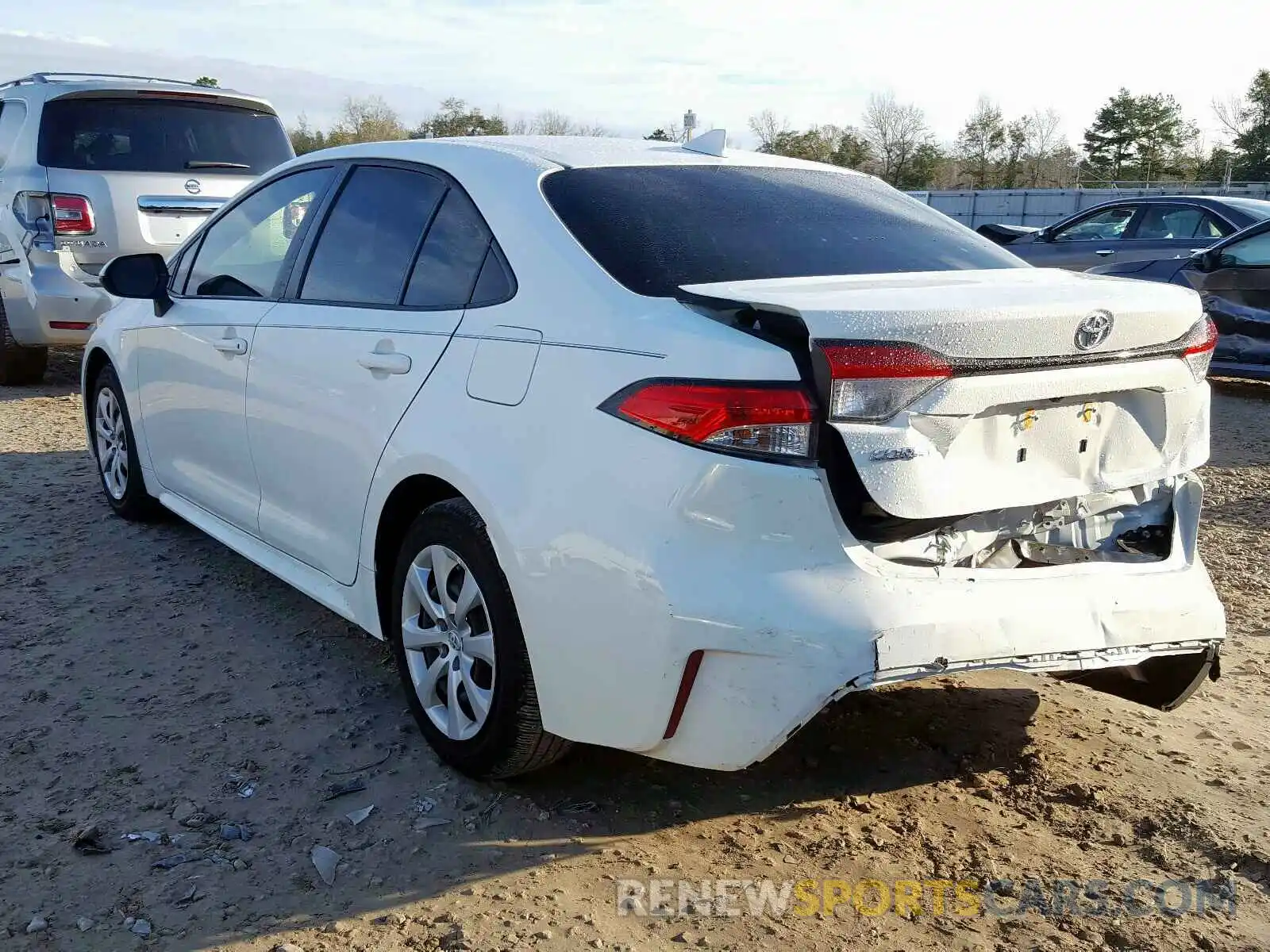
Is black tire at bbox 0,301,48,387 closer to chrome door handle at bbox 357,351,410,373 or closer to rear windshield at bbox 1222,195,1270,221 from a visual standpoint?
chrome door handle at bbox 357,351,410,373

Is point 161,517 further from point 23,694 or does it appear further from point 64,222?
point 64,222

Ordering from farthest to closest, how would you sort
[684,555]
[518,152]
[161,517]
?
[161,517] → [518,152] → [684,555]

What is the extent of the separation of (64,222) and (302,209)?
4682 mm

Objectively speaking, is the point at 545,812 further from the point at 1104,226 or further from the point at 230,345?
the point at 1104,226

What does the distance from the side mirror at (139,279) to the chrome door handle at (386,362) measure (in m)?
1.72

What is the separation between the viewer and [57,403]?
8.47m

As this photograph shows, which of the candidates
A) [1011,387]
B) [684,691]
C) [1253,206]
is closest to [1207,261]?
[1253,206]

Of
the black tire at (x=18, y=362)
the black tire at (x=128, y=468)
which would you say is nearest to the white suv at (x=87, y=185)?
the black tire at (x=18, y=362)

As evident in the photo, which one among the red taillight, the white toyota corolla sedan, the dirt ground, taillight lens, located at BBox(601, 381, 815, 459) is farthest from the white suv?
taillight lens, located at BBox(601, 381, 815, 459)

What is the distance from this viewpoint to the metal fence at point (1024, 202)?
1368 inches

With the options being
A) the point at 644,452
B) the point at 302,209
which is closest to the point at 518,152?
the point at 302,209

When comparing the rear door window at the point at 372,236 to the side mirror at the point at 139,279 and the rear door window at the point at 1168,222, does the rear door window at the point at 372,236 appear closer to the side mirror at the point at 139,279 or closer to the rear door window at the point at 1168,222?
the side mirror at the point at 139,279

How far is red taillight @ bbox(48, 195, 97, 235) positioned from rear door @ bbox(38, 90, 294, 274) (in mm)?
25

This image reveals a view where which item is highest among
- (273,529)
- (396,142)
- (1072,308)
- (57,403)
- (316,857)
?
(396,142)
